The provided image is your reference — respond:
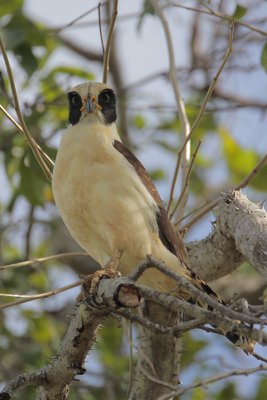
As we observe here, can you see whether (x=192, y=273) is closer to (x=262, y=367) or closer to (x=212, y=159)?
(x=262, y=367)

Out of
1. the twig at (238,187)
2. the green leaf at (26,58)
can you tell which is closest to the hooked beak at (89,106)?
the twig at (238,187)

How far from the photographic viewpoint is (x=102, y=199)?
4.14 meters

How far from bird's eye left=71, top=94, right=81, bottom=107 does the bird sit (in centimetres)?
37

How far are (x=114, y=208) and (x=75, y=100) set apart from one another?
36.7 inches

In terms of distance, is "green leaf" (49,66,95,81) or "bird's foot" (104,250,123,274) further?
"green leaf" (49,66,95,81)

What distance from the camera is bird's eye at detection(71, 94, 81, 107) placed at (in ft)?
15.7

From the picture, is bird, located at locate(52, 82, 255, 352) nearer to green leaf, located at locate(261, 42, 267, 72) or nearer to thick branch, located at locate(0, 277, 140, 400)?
thick branch, located at locate(0, 277, 140, 400)

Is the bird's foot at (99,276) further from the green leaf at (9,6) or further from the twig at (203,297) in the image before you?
the green leaf at (9,6)

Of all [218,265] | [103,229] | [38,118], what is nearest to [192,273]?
[218,265]

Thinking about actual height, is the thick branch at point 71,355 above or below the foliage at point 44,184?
below

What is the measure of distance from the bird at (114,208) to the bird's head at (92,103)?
0.80 ft

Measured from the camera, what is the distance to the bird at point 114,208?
13.6 ft

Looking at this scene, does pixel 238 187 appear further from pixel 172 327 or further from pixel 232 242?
pixel 172 327

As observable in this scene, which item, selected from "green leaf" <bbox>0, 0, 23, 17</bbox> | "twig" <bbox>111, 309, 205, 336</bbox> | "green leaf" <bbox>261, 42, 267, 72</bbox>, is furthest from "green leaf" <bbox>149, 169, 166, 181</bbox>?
"twig" <bbox>111, 309, 205, 336</bbox>
